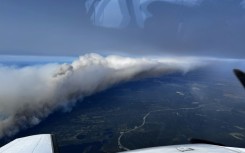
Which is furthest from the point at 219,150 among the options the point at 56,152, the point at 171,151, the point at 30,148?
the point at 30,148

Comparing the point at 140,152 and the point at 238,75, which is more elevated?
the point at 238,75

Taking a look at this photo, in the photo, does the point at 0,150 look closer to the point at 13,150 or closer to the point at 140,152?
the point at 13,150

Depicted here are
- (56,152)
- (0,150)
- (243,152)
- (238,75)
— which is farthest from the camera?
(0,150)

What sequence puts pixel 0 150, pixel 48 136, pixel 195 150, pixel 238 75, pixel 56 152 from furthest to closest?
pixel 48 136, pixel 0 150, pixel 56 152, pixel 238 75, pixel 195 150

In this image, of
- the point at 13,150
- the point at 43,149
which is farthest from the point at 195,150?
the point at 13,150

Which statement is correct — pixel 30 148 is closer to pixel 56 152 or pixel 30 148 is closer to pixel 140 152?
pixel 56 152

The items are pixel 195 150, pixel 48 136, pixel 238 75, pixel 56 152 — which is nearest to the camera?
pixel 195 150

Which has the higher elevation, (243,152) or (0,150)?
(243,152)

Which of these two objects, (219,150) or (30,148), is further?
(30,148)

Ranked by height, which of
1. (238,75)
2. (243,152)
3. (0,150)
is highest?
(238,75)
